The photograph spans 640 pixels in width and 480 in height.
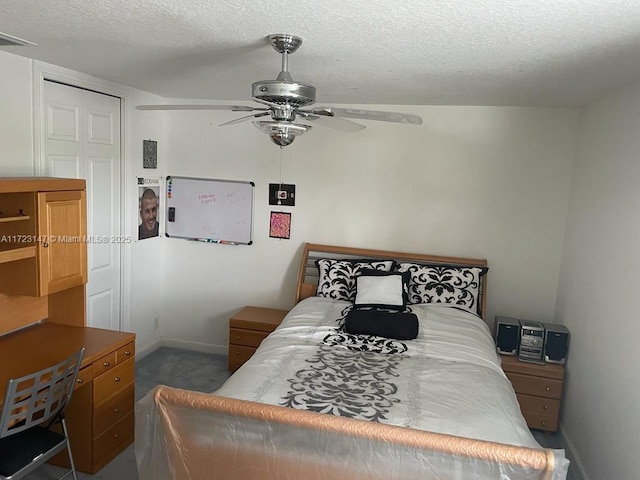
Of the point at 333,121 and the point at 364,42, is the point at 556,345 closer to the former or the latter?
the point at 333,121

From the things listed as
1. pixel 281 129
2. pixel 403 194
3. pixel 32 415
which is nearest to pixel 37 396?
pixel 32 415

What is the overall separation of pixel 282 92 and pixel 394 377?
1.50 metres

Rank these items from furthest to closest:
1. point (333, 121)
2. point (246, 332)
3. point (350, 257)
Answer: point (350, 257) → point (246, 332) → point (333, 121)

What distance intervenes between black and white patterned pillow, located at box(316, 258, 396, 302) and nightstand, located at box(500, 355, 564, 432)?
1.14 meters

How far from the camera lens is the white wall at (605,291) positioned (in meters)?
2.43

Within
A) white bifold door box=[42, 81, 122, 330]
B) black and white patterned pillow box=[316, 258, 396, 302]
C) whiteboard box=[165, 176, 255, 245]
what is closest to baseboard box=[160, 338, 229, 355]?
white bifold door box=[42, 81, 122, 330]

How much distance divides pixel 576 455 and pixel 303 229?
250cm

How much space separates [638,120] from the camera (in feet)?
8.37

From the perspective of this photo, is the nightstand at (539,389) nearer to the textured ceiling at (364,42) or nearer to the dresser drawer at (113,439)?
the textured ceiling at (364,42)

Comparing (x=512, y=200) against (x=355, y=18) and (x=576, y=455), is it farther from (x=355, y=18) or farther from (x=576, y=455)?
(x=355, y=18)

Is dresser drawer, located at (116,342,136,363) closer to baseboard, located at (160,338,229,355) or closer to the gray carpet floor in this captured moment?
the gray carpet floor

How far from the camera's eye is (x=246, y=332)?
3.99 m

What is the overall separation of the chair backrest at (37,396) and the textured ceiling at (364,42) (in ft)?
4.83

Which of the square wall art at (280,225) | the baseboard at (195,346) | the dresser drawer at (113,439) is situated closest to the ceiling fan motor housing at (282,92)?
the dresser drawer at (113,439)
